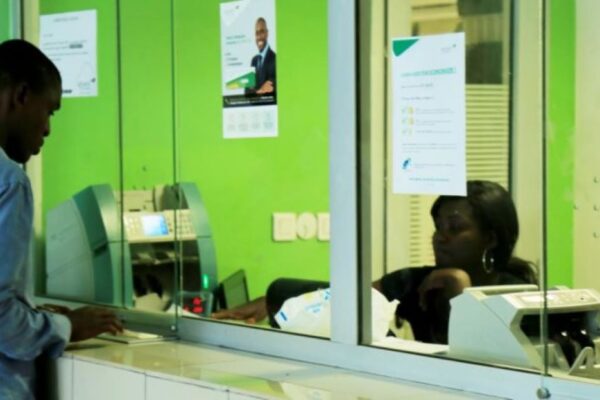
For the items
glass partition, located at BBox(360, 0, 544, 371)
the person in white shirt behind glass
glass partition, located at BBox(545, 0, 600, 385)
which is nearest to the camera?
glass partition, located at BBox(545, 0, 600, 385)

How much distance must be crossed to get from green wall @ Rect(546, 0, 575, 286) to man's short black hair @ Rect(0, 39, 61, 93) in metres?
1.35

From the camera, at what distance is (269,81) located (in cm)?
319

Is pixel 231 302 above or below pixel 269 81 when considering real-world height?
below

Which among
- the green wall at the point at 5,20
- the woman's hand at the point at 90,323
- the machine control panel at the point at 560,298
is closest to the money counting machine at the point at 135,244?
the woman's hand at the point at 90,323

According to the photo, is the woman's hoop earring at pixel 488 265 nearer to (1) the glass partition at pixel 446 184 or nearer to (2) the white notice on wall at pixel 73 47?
(1) the glass partition at pixel 446 184

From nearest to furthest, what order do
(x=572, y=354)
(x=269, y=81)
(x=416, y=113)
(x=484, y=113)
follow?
(x=572, y=354) → (x=416, y=113) → (x=484, y=113) → (x=269, y=81)

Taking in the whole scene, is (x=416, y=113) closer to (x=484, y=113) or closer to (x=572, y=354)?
(x=484, y=113)

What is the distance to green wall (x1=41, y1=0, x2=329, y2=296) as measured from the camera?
327 centimetres

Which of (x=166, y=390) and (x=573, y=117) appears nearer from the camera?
(x=166, y=390)

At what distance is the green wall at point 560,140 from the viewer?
257 cm

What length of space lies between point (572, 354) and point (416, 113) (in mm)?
675

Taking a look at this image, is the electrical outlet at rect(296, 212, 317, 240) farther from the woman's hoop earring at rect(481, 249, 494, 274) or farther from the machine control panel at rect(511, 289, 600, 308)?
the machine control panel at rect(511, 289, 600, 308)

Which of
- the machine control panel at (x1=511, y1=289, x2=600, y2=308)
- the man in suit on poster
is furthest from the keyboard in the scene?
the machine control panel at (x1=511, y1=289, x2=600, y2=308)

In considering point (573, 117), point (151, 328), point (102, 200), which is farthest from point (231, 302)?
point (573, 117)
